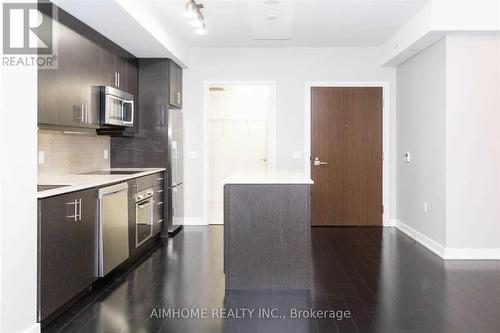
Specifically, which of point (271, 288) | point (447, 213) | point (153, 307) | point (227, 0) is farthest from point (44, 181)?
point (447, 213)

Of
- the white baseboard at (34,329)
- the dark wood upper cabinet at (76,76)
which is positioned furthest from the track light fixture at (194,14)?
the white baseboard at (34,329)

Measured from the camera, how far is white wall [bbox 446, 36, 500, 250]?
15.1ft

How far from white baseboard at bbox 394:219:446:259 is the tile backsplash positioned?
378cm

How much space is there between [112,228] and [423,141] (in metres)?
3.56

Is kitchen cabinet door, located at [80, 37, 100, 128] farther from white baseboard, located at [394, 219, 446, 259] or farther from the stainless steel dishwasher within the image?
white baseboard, located at [394, 219, 446, 259]

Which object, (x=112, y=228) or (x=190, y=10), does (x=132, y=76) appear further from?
(x=112, y=228)

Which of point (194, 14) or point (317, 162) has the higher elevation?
point (194, 14)

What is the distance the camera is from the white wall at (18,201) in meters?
2.34

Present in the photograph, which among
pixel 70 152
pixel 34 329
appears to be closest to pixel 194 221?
pixel 70 152

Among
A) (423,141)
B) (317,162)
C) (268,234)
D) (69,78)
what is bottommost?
(268,234)

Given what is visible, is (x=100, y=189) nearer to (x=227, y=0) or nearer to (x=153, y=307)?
(x=153, y=307)
